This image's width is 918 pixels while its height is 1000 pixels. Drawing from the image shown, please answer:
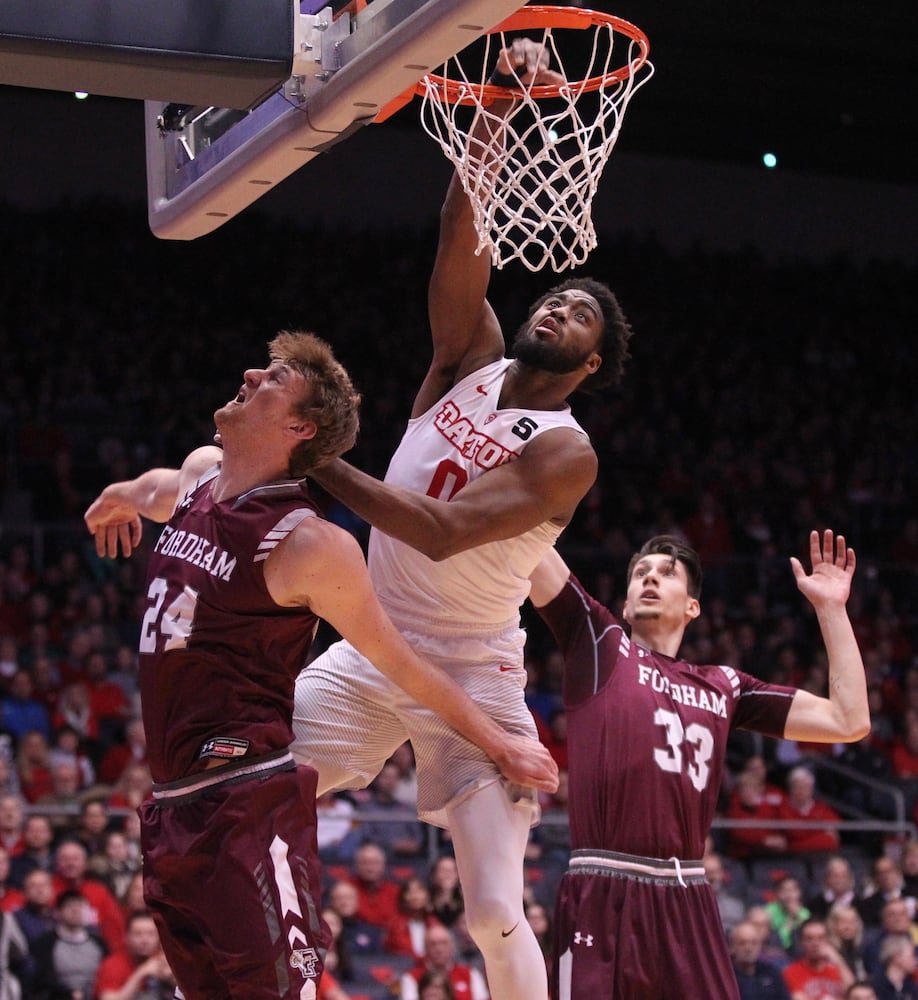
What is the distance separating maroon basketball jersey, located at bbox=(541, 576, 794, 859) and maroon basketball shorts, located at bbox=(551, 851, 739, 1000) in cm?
9

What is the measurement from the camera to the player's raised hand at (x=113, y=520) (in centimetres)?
477

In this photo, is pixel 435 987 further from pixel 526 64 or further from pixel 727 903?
pixel 526 64

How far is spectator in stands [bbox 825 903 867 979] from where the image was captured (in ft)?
31.1

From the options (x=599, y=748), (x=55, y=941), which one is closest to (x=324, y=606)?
(x=599, y=748)

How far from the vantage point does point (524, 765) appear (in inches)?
166

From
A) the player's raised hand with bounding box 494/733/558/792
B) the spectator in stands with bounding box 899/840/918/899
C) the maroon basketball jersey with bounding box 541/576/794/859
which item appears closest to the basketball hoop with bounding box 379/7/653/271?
the player's raised hand with bounding box 494/733/558/792

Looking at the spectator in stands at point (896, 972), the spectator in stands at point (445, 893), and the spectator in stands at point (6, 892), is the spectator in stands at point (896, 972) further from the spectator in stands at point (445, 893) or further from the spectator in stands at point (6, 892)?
the spectator in stands at point (6, 892)

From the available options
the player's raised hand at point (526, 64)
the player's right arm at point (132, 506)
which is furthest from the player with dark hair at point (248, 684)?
the player's raised hand at point (526, 64)

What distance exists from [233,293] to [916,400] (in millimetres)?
8065

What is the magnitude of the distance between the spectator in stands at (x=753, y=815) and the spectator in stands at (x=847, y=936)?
1030 millimetres

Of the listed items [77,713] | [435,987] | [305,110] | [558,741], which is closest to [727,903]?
[558,741]

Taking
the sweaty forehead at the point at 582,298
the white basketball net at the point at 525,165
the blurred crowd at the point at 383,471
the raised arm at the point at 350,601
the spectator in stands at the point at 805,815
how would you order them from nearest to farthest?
the raised arm at the point at 350,601, the white basketball net at the point at 525,165, the sweaty forehead at the point at 582,298, the blurred crowd at the point at 383,471, the spectator in stands at the point at 805,815

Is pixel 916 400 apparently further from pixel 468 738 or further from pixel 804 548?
pixel 468 738

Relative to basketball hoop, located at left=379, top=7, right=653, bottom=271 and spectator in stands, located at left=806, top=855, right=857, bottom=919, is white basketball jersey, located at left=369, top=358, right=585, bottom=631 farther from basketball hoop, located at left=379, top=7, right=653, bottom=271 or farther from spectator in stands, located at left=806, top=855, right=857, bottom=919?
spectator in stands, located at left=806, top=855, right=857, bottom=919
